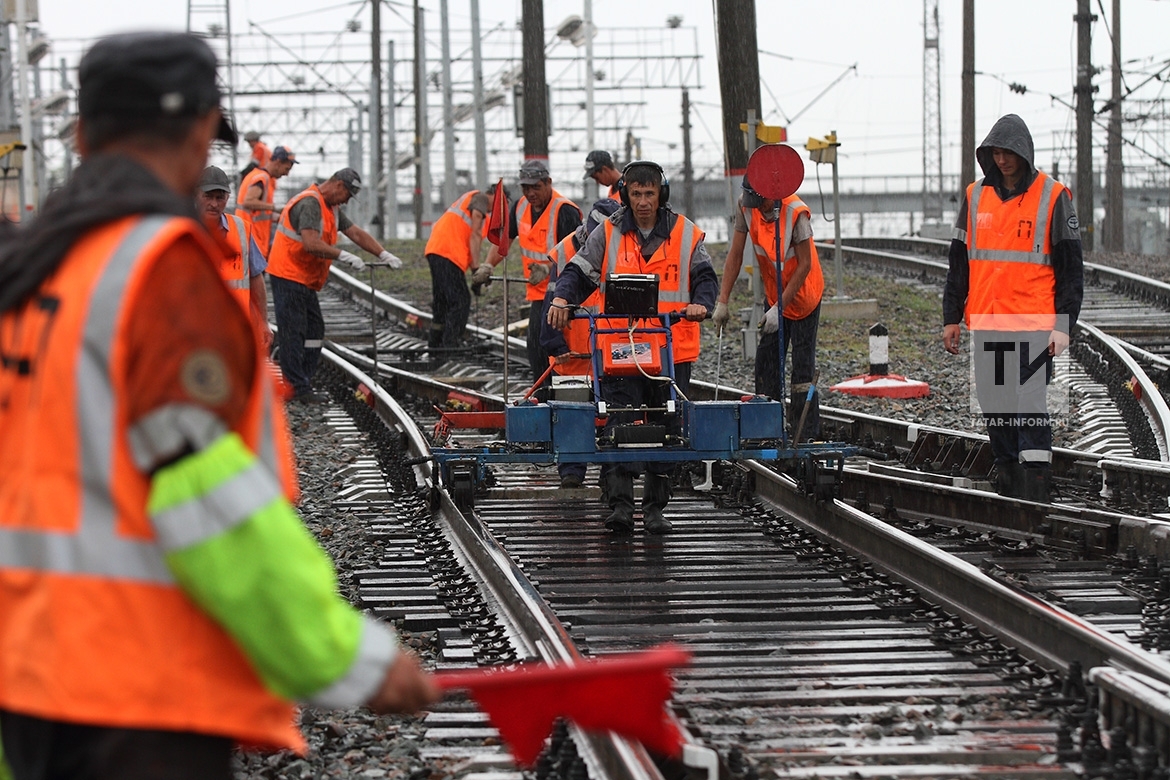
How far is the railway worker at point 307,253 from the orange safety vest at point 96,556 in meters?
10.7

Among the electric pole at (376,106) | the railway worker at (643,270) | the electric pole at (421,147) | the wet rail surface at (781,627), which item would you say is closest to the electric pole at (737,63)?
the wet rail surface at (781,627)

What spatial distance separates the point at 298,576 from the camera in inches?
87.9

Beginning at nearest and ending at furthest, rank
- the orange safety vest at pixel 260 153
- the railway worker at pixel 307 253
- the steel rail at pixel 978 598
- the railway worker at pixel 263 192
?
the steel rail at pixel 978 598 < the railway worker at pixel 307 253 < the railway worker at pixel 263 192 < the orange safety vest at pixel 260 153

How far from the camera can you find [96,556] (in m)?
2.28

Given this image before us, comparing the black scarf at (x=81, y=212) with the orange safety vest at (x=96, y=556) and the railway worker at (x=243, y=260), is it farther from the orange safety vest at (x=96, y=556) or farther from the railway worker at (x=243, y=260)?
the railway worker at (x=243, y=260)

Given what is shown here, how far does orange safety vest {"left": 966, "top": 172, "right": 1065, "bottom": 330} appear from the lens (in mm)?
8430

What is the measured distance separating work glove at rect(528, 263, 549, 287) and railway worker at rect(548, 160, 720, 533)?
9.59 ft

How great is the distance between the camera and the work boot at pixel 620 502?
8.45 m

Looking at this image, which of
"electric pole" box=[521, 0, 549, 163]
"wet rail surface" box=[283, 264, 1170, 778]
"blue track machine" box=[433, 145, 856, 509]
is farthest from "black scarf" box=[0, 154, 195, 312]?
"electric pole" box=[521, 0, 549, 163]

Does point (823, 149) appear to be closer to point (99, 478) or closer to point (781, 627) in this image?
point (781, 627)

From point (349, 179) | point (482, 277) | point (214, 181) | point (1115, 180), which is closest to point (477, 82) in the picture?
point (1115, 180)

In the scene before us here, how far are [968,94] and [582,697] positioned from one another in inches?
1507

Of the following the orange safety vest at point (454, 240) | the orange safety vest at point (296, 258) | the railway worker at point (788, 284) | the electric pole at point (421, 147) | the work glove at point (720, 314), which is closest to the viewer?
the work glove at point (720, 314)

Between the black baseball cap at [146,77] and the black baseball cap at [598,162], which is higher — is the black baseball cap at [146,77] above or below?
below
